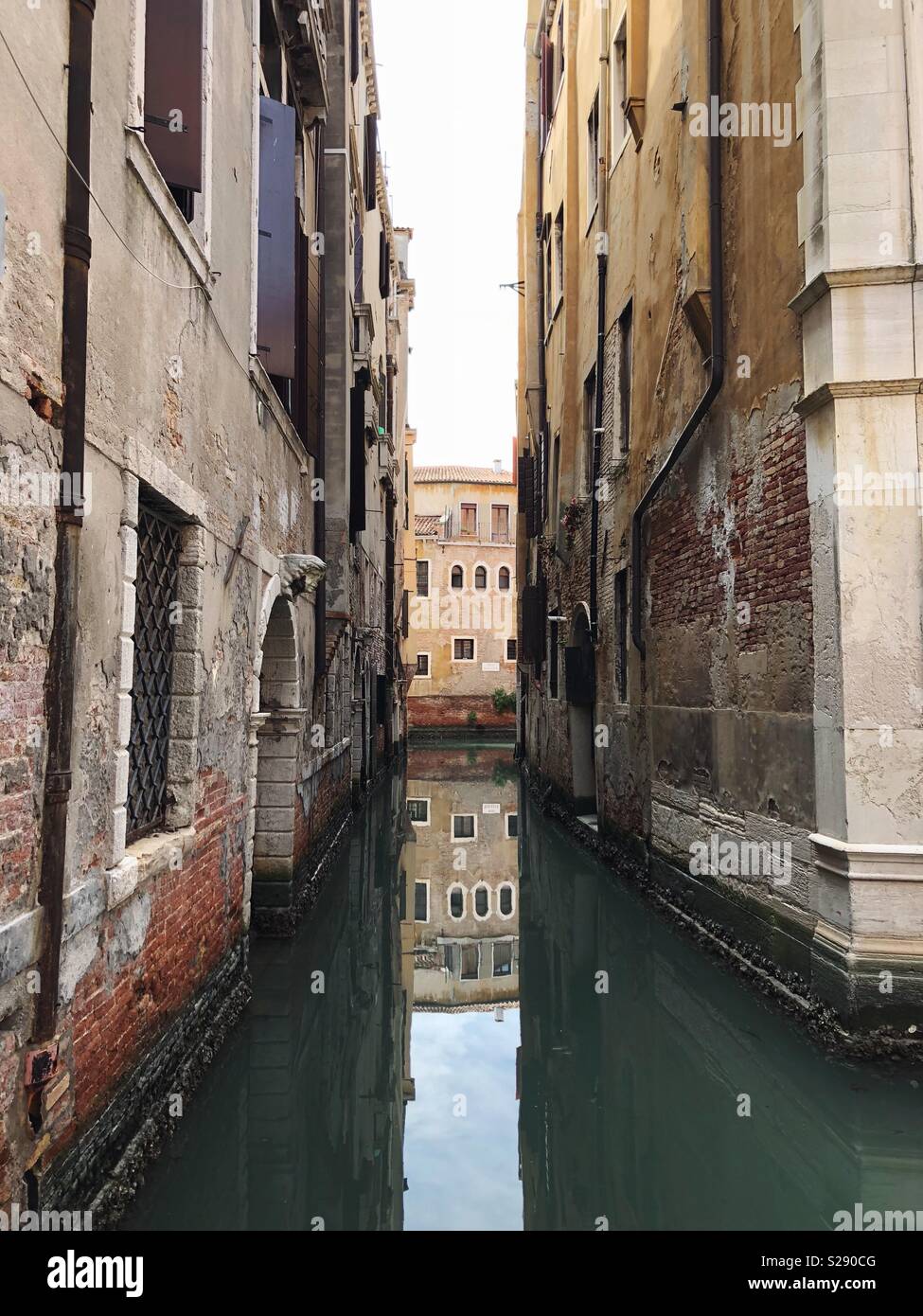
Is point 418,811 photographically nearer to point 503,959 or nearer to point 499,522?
point 503,959

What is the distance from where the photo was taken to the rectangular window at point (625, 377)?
9.84 metres

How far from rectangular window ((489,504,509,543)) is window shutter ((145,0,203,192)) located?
33102 millimetres

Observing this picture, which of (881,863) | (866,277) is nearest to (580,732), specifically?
(881,863)

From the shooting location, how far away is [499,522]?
123ft

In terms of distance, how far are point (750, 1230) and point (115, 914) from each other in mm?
2395

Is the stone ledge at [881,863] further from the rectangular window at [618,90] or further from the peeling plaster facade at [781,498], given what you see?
the rectangular window at [618,90]

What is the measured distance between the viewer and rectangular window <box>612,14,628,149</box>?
33.0 feet

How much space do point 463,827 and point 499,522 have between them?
25.7 metres

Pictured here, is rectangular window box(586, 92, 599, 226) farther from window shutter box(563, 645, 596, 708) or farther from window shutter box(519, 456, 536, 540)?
window shutter box(519, 456, 536, 540)

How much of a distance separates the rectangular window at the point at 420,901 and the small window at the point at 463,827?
2.66m

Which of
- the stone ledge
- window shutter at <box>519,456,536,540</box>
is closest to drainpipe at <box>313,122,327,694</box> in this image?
the stone ledge

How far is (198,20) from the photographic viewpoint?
13.3ft

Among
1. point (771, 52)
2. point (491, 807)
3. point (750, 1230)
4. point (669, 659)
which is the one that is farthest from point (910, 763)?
point (491, 807)

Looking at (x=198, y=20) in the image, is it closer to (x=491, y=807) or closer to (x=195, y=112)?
(x=195, y=112)
